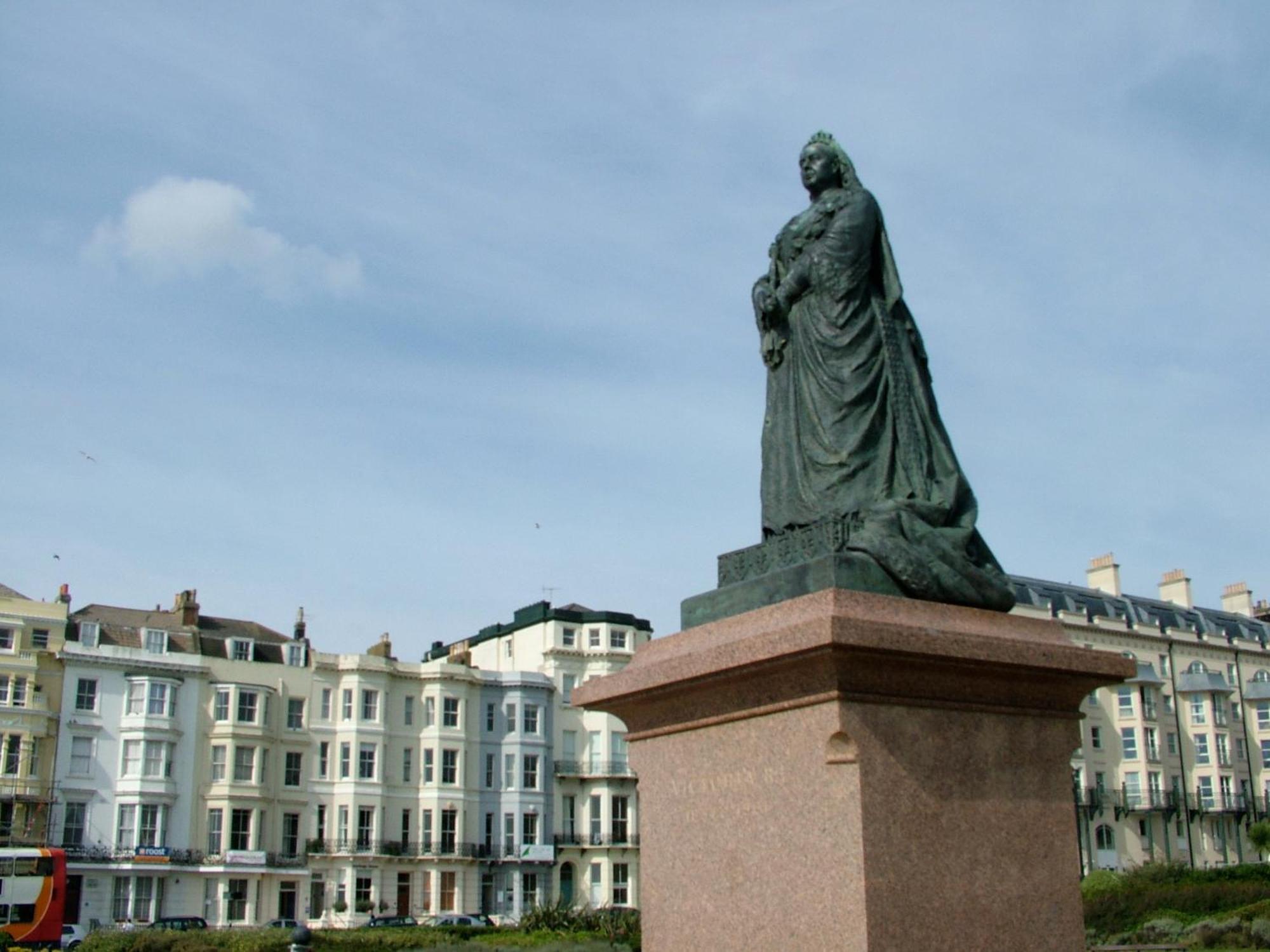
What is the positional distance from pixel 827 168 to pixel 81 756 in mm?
59655

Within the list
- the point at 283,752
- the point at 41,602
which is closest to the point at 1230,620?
the point at 283,752

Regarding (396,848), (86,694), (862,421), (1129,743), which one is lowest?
(396,848)

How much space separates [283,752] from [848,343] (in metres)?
62.6

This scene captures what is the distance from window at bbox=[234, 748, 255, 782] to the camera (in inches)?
2479

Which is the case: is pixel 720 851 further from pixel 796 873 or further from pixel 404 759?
pixel 404 759

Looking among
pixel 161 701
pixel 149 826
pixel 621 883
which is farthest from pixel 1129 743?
pixel 149 826

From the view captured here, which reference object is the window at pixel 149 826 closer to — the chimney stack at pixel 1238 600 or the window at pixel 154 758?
the window at pixel 154 758

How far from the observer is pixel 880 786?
6.27 meters

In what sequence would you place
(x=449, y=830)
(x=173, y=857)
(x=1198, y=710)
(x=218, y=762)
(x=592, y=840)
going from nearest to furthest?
1. (x=173, y=857)
2. (x=218, y=762)
3. (x=449, y=830)
4. (x=592, y=840)
5. (x=1198, y=710)

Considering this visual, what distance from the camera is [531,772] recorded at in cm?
7288

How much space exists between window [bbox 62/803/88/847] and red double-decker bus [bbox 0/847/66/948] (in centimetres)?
1696

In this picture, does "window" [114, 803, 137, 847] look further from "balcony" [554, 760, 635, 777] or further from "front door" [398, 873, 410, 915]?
"balcony" [554, 760, 635, 777]

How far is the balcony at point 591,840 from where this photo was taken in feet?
240

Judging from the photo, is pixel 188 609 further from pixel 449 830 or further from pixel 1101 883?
pixel 1101 883
